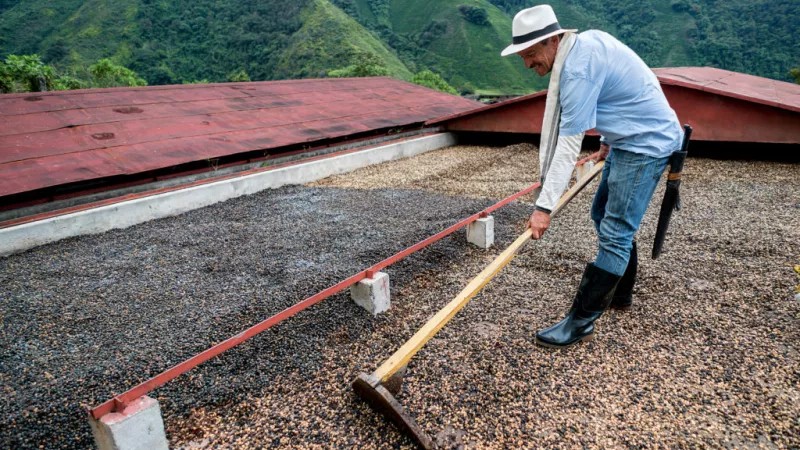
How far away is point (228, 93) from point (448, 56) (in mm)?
49665

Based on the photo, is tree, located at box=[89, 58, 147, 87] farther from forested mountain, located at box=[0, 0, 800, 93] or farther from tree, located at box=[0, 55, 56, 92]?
forested mountain, located at box=[0, 0, 800, 93]

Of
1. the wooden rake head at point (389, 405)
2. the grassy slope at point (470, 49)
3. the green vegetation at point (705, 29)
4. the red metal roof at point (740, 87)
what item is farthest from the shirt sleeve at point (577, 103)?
the green vegetation at point (705, 29)

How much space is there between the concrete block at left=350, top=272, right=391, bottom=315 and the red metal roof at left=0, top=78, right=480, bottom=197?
13.6ft

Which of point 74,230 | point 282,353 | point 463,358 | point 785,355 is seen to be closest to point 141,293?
point 282,353

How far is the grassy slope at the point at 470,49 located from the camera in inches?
1961

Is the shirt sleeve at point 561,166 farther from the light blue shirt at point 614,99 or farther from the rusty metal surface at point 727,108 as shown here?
the rusty metal surface at point 727,108

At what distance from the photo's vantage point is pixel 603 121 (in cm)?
235

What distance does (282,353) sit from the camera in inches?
103

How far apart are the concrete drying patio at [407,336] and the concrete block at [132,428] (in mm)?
292

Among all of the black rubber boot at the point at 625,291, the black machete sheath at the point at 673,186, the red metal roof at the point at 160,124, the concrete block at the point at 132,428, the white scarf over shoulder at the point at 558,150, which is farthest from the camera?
the red metal roof at the point at 160,124

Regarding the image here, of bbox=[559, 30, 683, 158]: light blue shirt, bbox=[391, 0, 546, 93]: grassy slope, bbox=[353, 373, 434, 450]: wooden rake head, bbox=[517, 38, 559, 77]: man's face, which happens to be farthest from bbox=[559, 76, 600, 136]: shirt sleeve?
bbox=[391, 0, 546, 93]: grassy slope

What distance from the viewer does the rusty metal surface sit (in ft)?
22.9

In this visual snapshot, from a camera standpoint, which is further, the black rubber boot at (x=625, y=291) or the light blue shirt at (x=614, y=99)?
the black rubber boot at (x=625, y=291)

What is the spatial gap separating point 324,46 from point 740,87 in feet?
124
